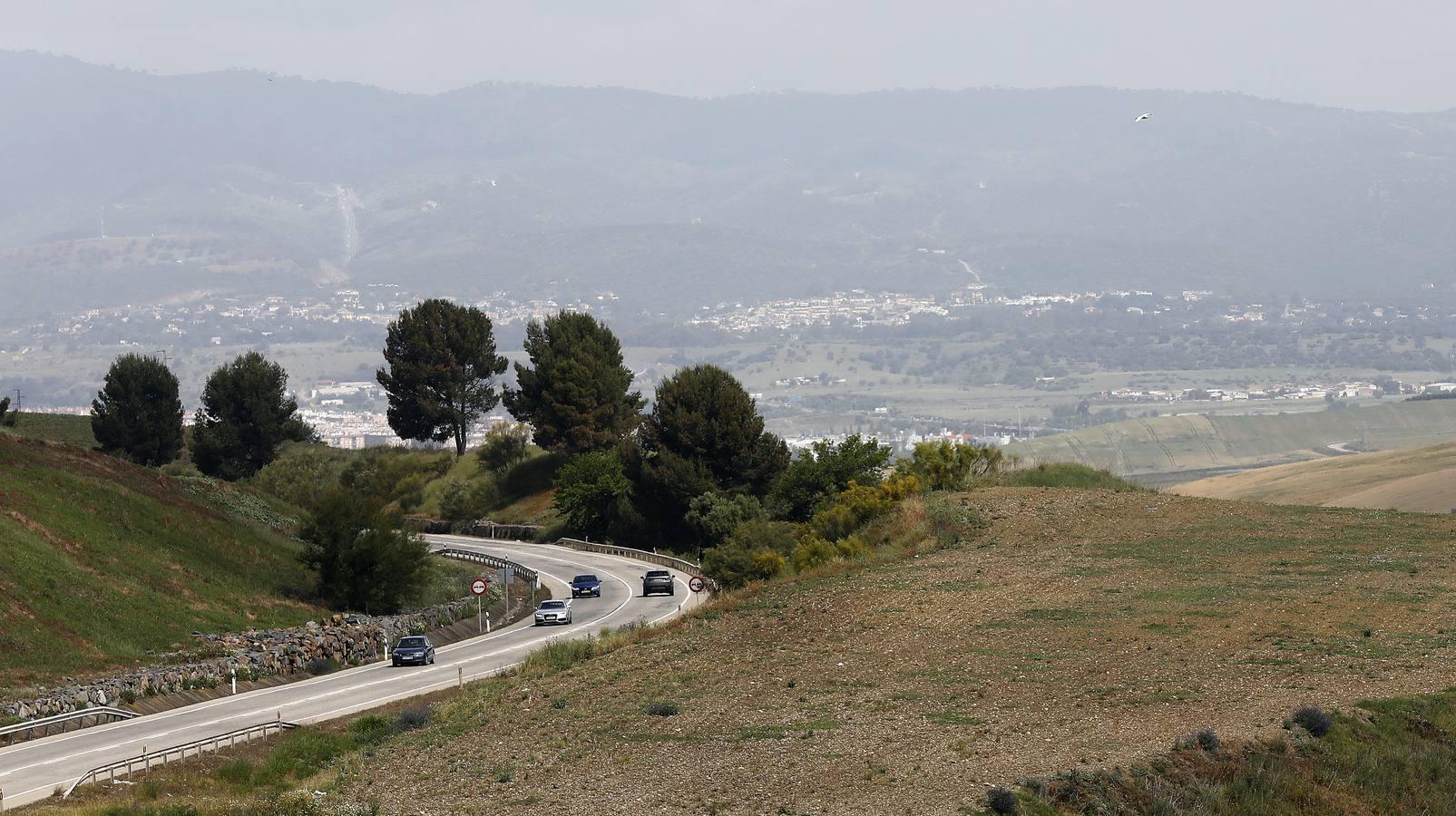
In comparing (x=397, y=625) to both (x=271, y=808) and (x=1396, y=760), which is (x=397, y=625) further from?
(x=1396, y=760)

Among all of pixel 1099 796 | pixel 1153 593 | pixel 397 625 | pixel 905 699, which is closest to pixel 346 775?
pixel 905 699

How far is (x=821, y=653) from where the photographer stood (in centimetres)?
3109

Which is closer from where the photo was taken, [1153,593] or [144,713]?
[1153,593]

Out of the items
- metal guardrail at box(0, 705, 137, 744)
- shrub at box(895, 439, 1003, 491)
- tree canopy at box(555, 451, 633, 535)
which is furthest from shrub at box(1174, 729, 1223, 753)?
tree canopy at box(555, 451, 633, 535)

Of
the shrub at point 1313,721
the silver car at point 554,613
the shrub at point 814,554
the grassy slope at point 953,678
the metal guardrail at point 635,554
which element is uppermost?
the shrub at point 1313,721

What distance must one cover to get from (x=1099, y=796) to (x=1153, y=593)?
50.8 ft

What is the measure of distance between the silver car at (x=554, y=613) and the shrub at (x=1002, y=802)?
3963cm

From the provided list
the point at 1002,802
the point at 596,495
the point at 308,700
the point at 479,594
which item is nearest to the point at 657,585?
the point at 479,594

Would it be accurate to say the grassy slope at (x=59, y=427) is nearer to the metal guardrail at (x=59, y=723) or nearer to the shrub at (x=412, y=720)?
the metal guardrail at (x=59, y=723)

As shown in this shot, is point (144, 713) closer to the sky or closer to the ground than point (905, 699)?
A: closer to the ground

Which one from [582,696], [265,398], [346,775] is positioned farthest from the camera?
[265,398]

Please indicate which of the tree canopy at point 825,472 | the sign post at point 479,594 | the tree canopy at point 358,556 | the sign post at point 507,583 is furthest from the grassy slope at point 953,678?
the tree canopy at point 825,472

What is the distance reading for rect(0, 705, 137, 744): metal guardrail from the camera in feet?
106

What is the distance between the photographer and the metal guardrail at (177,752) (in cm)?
2662
